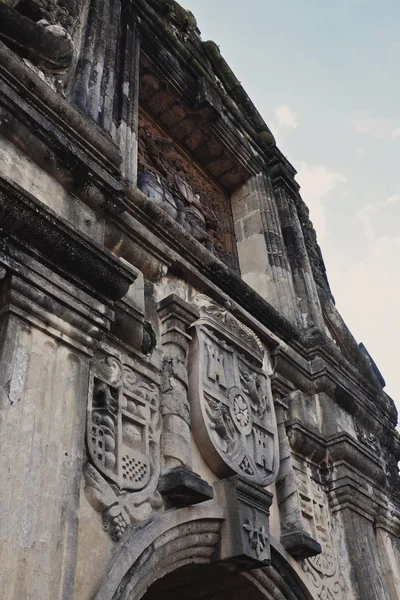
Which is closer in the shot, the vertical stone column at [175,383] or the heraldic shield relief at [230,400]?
the vertical stone column at [175,383]

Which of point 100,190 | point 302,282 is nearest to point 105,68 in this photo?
point 100,190

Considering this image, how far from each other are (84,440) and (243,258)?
4.05 metres

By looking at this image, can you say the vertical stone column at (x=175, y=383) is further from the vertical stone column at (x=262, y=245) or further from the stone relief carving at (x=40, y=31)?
the vertical stone column at (x=262, y=245)

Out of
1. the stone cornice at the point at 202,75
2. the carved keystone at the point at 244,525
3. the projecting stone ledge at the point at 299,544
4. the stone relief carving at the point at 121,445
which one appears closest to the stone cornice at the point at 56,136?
the stone relief carving at the point at 121,445

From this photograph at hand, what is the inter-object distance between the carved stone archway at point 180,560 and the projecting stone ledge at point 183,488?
7 cm

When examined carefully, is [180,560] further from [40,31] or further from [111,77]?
[111,77]

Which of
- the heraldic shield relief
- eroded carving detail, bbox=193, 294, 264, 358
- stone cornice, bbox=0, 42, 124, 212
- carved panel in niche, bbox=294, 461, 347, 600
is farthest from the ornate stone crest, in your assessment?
stone cornice, bbox=0, 42, 124, 212

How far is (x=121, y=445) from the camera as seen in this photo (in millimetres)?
3379

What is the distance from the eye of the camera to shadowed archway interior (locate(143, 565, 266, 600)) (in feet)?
12.9

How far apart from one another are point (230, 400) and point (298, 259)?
3106 millimetres

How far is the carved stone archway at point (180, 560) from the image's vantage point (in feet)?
9.87

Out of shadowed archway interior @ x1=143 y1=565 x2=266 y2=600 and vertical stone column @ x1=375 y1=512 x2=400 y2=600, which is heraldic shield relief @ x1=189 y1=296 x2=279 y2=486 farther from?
vertical stone column @ x1=375 y1=512 x2=400 y2=600

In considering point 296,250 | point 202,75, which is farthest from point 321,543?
point 202,75

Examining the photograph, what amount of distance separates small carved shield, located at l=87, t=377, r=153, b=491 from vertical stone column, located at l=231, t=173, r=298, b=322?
2940 mm
